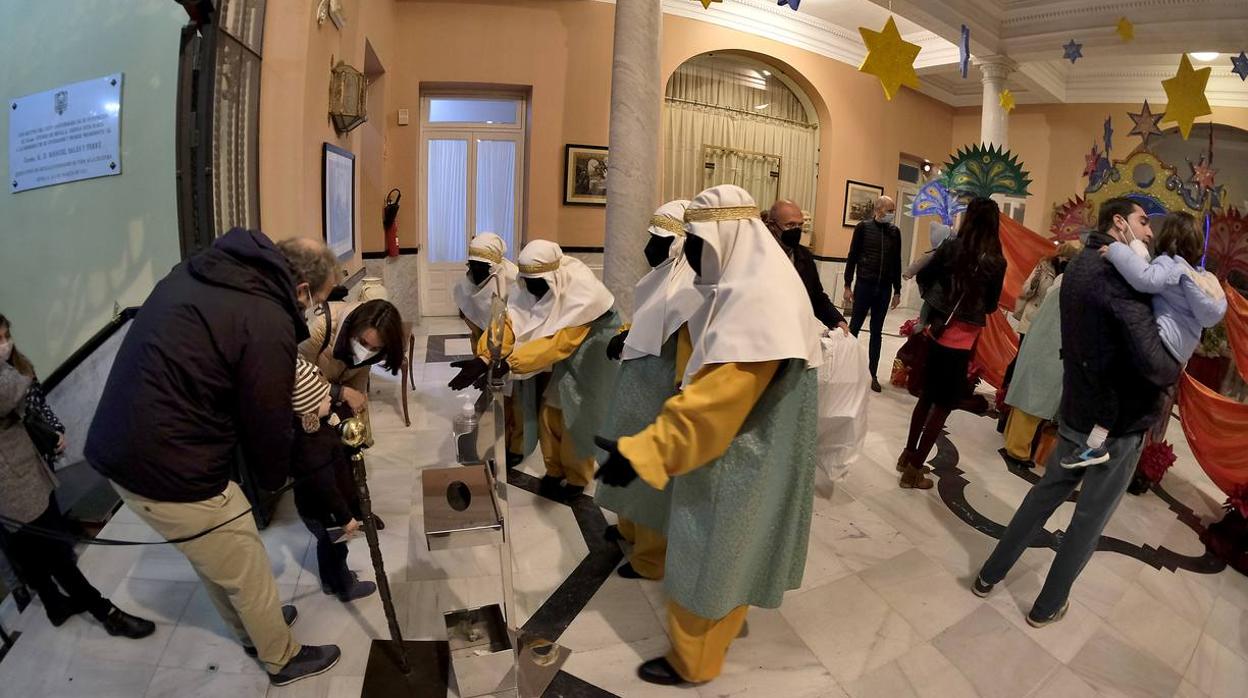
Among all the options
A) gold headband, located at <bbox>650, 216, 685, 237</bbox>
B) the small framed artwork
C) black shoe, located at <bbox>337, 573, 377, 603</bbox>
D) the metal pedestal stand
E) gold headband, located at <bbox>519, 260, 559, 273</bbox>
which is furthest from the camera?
the small framed artwork

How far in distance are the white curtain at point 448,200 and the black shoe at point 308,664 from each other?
21.4ft

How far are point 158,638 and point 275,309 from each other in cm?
148

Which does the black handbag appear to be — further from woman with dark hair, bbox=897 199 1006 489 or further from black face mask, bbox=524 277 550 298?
woman with dark hair, bbox=897 199 1006 489

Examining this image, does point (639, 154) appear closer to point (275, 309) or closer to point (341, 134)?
point (341, 134)

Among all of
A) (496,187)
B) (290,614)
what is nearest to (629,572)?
(290,614)

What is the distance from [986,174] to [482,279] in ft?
12.4

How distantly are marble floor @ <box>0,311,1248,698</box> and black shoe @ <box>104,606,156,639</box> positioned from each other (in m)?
0.04

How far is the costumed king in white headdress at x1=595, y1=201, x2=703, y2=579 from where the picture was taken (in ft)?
7.08

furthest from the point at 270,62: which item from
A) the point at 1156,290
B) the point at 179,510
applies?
the point at 1156,290

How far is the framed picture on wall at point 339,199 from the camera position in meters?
4.34

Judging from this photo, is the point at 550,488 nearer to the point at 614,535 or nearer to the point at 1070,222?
the point at 614,535

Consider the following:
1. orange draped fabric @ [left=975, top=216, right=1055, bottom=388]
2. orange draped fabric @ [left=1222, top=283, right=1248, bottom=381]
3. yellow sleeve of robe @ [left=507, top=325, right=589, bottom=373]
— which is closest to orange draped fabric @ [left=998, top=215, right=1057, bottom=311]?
orange draped fabric @ [left=975, top=216, right=1055, bottom=388]

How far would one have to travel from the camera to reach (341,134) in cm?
482

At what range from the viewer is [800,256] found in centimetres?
366
